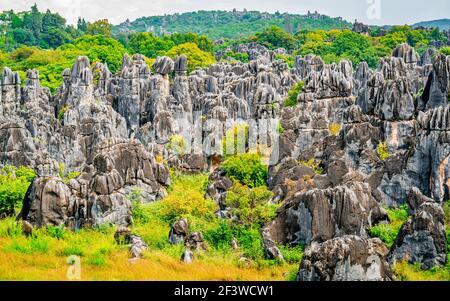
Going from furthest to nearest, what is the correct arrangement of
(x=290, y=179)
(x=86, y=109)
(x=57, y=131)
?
(x=86, y=109), (x=57, y=131), (x=290, y=179)

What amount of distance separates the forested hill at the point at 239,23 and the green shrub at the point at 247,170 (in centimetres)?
12477

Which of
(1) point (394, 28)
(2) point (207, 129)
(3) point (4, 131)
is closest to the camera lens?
(3) point (4, 131)

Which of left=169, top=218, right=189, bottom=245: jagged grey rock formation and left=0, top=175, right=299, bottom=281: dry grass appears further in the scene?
left=169, top=218, right=189, bottom=245: jagged grey rock formation

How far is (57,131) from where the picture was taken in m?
38.0

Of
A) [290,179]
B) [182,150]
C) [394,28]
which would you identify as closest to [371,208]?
[290,179]

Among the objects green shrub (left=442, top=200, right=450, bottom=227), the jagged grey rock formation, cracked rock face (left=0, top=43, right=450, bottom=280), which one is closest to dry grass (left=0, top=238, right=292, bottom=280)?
cracked rock face (left=0, top=43, right=450, bottom=280)

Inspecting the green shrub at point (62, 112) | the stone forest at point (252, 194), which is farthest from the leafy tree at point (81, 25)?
the stone forest at point (252, 194)

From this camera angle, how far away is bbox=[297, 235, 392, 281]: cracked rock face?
12.3 metres

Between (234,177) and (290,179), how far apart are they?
8.74ft

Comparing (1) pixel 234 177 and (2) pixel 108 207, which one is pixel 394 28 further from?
(2) pixel 108 207

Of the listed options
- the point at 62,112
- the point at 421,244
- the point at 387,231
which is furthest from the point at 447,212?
the point at 62,112

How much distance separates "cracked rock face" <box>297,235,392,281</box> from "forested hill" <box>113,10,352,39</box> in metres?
137

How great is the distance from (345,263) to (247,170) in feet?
38.4

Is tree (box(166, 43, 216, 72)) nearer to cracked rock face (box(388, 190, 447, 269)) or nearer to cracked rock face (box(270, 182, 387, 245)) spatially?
cracked rock face (box(270, 182, 387, 245))
